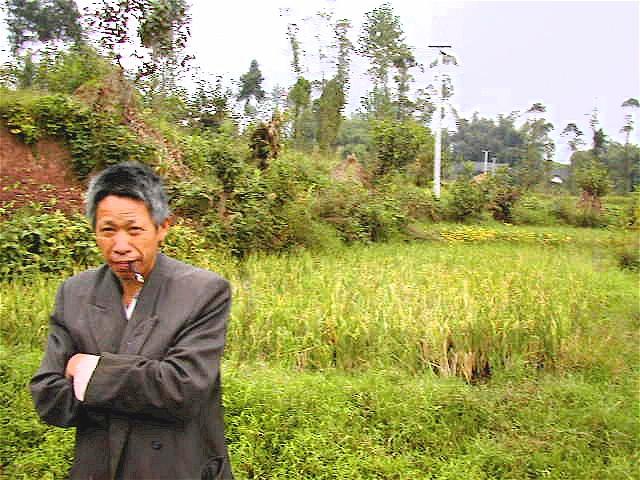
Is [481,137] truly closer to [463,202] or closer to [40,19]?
[463,202]

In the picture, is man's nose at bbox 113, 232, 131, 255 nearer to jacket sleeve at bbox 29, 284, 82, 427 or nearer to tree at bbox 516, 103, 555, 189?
jacket sleeve at bbox 29, 284, 82, 427

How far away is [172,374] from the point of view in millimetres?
1259

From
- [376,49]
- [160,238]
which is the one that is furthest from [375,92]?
[160,238]

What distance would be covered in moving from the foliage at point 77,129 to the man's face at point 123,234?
6.16m

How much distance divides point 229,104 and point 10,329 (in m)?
6.13

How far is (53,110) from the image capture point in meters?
7.24

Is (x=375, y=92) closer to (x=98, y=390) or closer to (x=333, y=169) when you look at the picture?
(x=333, y=169)

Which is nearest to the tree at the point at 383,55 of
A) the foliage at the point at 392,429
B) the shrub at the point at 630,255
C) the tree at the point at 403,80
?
the tree at the point at 403,80

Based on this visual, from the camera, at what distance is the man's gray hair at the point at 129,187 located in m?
1.34

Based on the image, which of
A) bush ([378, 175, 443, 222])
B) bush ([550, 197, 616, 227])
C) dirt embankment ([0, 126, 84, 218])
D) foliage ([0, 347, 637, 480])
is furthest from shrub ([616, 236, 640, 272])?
bush ([550, 197, 616, 227])

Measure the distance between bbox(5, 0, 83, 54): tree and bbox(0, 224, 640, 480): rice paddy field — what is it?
976 cm

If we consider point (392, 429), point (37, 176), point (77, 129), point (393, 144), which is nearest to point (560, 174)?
point (393, 144)

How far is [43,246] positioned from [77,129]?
7.96ft

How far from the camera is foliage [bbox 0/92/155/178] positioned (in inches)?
283
